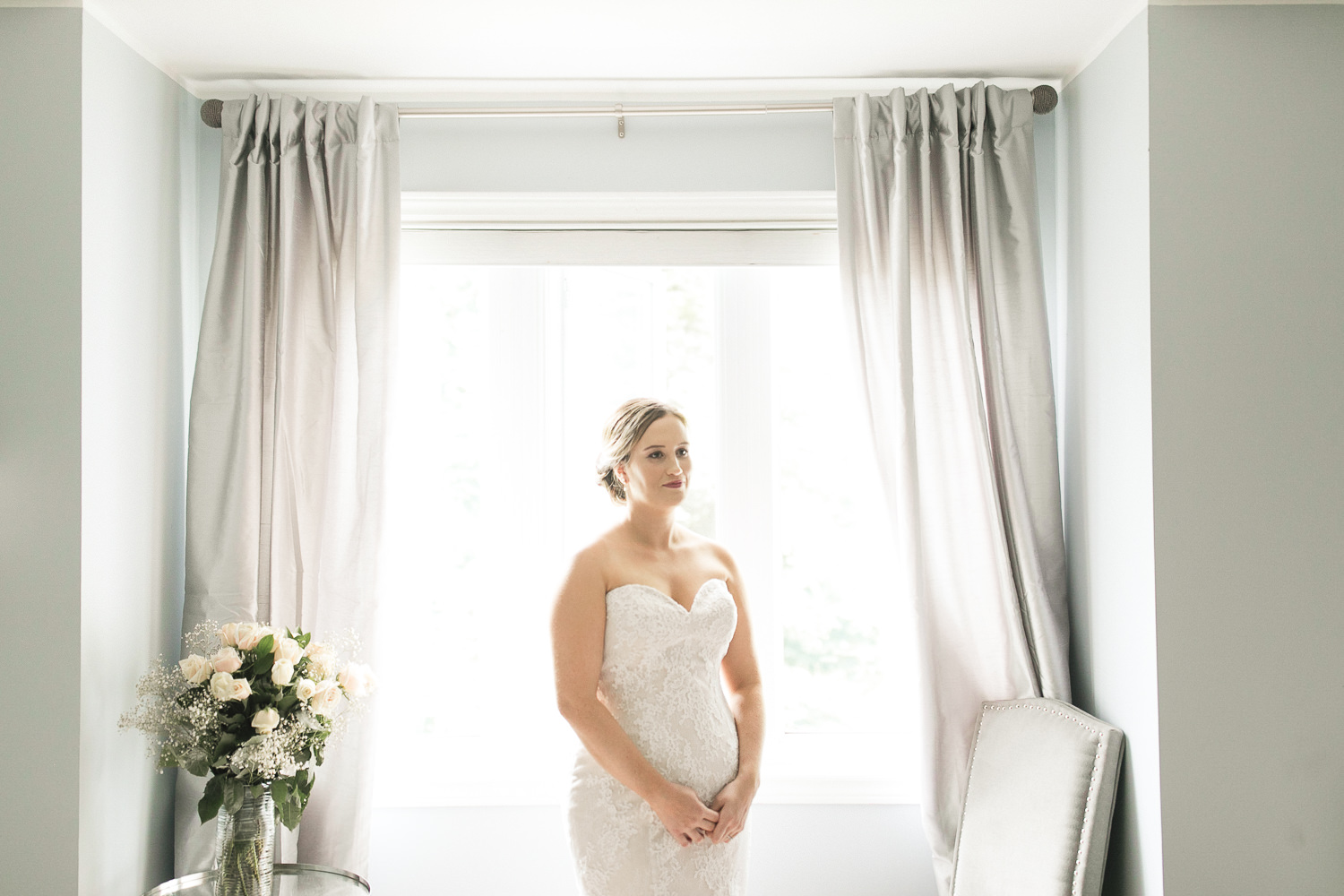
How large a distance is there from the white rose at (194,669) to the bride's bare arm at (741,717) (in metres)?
1.14

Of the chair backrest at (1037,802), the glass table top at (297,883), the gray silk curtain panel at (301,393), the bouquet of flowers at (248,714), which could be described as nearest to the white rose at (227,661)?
the bouquet of flowers at (248,714)

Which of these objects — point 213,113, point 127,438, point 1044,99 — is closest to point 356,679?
point 127,438

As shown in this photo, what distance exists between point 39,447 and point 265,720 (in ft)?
2.53

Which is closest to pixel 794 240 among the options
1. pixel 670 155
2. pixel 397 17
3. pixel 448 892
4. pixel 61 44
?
pixel 670 155

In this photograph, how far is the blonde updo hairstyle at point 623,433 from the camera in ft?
7.04

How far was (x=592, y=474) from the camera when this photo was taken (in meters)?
2.59

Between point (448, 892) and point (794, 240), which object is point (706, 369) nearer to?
point (794, 240)

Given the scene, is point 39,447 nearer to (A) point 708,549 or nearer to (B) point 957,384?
(A) point 708,549

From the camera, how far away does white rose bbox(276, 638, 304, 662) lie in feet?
6.43

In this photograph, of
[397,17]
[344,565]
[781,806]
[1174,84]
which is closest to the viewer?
[1174,84]

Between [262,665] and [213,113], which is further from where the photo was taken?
[213,113]

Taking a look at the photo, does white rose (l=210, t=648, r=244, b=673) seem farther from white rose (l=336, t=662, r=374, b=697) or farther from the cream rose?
white rose (l=336, t=662, r=374, b=697)

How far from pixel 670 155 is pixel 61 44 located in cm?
143

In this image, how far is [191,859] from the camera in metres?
2.20
